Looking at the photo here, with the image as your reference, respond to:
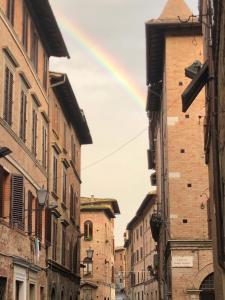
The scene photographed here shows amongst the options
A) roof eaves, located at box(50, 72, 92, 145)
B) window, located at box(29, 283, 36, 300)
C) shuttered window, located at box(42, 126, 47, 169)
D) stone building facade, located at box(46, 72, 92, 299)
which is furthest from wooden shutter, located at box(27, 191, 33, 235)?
roof eaves, located at box(50, 72, 92, 145)

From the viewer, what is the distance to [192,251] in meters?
26.3

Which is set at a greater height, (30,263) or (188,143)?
(188,143)

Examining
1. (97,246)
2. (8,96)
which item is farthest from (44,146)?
(97,246)

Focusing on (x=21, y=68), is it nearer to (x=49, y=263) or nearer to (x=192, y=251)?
(x=49, y=263)

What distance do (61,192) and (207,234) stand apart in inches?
322

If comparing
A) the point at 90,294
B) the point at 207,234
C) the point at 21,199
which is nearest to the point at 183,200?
the point at 207,234

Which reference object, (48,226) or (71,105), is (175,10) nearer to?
(71,105)

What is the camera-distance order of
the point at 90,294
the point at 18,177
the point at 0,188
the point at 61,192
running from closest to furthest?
the point at 0,188
the point at 18,177
the point at 61,192
the point at 90,294

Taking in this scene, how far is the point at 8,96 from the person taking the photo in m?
18.5

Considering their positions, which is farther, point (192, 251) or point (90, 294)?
point (90, 294)

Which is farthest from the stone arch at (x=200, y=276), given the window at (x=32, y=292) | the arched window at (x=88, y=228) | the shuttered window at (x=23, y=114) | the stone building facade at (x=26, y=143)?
the arched window at (x=88, y=228)

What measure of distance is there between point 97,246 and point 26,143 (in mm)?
49749

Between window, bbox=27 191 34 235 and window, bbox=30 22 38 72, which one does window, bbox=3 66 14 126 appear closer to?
window, bbox=27 191 34 235

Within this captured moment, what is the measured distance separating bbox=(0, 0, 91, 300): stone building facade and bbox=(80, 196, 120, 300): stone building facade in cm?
4102
